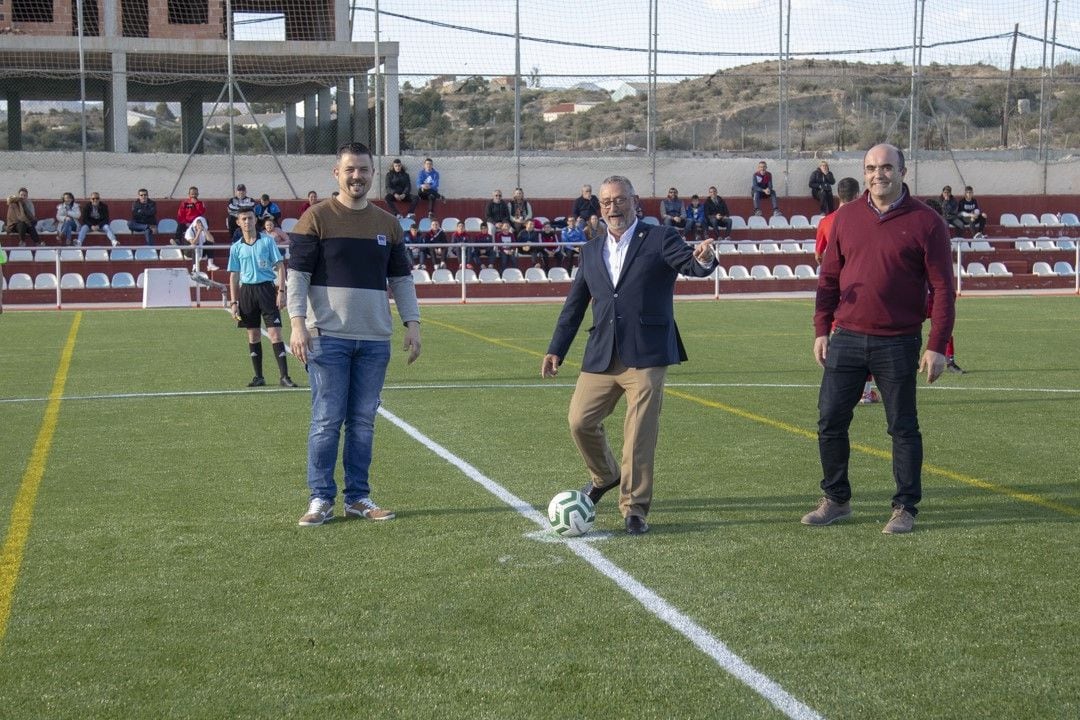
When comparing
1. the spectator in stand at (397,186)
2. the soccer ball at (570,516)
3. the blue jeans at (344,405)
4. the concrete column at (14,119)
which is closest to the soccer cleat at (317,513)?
the blue jeans at (344,405)

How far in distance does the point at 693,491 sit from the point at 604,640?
308cm

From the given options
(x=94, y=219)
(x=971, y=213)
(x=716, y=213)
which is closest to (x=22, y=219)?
(x=94, y=219)

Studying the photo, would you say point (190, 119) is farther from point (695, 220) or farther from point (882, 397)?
point (882, 397)

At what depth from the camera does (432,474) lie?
8719 millimetres

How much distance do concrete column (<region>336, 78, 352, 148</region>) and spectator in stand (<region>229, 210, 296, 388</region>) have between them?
25651 mm

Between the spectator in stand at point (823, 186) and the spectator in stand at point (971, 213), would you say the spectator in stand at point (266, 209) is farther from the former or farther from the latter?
the spectator in stand at point (971, 213)

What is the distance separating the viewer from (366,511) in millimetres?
7383

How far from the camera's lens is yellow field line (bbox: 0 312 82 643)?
5906 mm

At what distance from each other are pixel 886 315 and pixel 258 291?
28.5 ft

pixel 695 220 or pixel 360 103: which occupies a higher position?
pixel 360 103

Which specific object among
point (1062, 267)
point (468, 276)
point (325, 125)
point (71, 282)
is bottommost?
point (71, 282)

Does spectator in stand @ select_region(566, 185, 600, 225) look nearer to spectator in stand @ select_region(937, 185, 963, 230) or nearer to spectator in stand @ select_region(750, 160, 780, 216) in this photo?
spectator in stand @ select_region(750, 160, 780, 216)

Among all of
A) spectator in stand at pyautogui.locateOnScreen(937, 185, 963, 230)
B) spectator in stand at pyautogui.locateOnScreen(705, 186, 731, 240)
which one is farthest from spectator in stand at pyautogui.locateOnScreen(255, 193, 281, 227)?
spectator in stand at pyautogui.locateOnScreen(937, 185, 963, 230)

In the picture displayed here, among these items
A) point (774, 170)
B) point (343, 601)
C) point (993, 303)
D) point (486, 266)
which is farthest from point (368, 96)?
point (343, 601)
